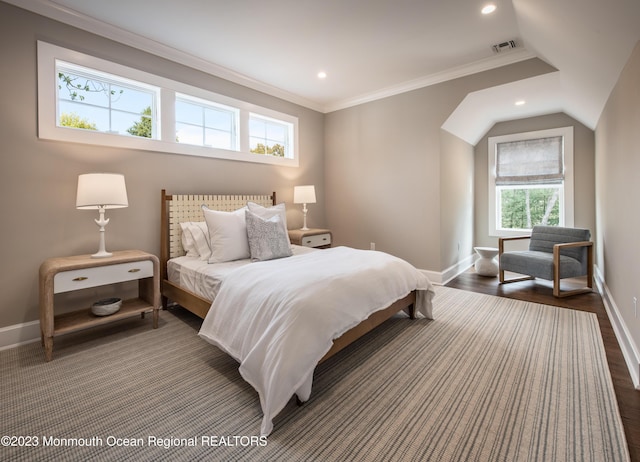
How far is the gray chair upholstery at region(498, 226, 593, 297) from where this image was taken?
142 inches

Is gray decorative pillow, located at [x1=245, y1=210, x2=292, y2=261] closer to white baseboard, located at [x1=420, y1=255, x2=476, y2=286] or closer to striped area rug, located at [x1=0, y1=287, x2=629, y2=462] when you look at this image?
striped area rug, located at [x1=0, y1=287, x2=629, y2=462]

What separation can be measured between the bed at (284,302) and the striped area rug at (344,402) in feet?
0.68

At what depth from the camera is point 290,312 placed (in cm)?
173

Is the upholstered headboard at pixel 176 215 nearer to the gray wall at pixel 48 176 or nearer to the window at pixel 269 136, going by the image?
the gray wall at pixel 48 176

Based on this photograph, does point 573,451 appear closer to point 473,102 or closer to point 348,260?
point 348,260

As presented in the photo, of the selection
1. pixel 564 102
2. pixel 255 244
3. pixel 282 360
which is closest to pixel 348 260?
pixel 255 244

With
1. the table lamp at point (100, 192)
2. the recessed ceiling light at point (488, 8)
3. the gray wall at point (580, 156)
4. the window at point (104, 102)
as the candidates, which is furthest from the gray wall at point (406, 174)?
the table lamp at point (100, 192)

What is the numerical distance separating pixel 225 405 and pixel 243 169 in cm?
305

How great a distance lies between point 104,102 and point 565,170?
638 cm

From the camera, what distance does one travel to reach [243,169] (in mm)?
4121

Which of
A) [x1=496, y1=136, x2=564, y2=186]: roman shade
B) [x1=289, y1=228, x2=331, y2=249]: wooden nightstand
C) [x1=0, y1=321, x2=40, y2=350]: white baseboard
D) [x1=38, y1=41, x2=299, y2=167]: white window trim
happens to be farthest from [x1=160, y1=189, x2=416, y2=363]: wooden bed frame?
[x1=496, y1=136, x2=564, y2=186]: roman shade

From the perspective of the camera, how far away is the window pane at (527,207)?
5041 mm

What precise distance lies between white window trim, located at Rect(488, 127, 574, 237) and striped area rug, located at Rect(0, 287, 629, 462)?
Answer: 2909 millimetres

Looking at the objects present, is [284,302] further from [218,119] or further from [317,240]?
[218,119]
